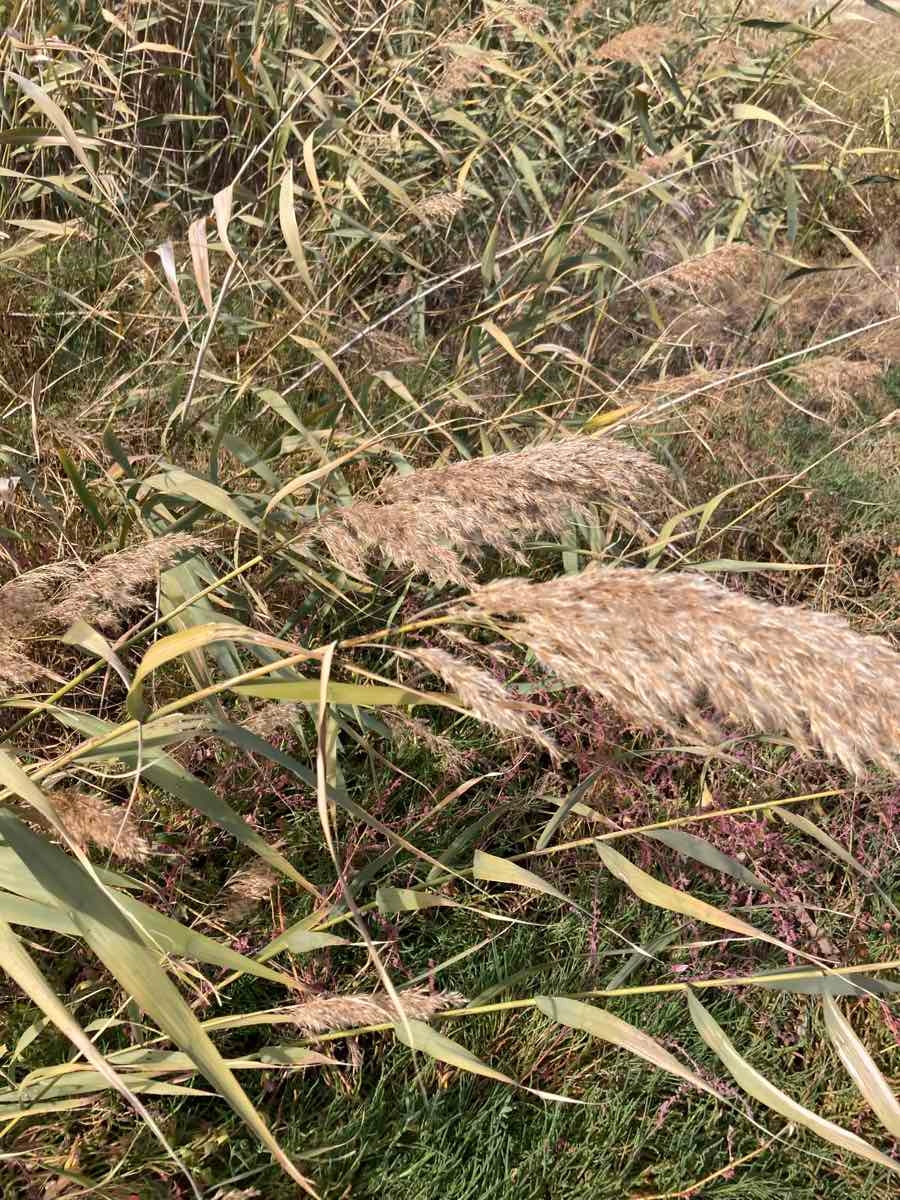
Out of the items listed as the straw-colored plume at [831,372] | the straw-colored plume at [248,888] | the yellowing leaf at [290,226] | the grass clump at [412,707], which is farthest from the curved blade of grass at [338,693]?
the straw-colored plume at [831,372]

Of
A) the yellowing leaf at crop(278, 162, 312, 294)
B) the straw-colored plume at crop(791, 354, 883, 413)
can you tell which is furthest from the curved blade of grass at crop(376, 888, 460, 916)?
the straw-colored plume at crop(791, 354, 883, 413)

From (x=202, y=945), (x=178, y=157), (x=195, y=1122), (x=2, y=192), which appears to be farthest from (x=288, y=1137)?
(x=178, y=157)

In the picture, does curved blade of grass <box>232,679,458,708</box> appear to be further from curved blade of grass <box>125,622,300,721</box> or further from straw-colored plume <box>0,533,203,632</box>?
straw-colored plume <box>0,533,203,632</box>

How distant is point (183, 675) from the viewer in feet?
6.30

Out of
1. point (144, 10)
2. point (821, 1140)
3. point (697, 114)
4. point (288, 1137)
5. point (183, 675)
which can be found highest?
point (144, 10)

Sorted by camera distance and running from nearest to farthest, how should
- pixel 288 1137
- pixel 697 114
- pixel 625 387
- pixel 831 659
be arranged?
pixel 831 659 → pixel 288 1137 → pixel 625 387 → pixel 697 114

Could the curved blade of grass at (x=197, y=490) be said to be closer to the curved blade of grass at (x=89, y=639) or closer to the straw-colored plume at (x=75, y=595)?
the straw-colored plume at (x=75, y=595)

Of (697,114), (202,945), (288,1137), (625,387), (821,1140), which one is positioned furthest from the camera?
(697,114)

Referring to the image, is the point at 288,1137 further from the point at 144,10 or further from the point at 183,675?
the point at 144,10

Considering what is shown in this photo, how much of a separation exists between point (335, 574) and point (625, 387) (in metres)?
0.83

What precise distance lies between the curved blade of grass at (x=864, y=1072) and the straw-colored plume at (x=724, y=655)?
511 millimetres

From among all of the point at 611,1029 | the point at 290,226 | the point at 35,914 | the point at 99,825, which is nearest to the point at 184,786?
the point at 99,825

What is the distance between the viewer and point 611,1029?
125 cm

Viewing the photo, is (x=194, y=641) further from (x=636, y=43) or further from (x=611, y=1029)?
(x=636, y=43)
